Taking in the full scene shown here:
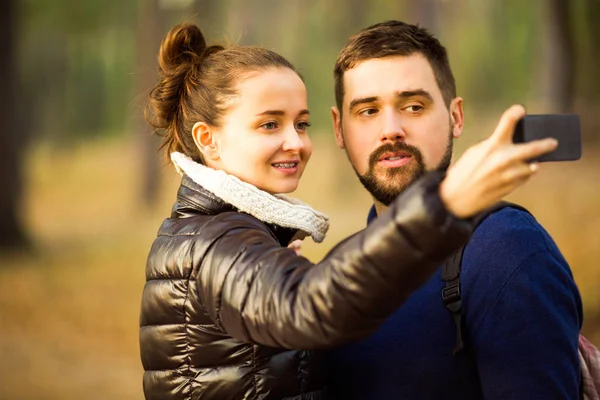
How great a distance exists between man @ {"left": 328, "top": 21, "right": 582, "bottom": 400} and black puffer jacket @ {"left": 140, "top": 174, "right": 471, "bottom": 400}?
0.28 metres

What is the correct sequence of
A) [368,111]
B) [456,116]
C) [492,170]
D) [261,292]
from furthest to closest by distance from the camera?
[456,116]
[368,111]
[261,292]
[492,170]

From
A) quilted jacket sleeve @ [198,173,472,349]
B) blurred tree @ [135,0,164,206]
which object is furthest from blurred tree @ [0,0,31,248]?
quilted jacket sleeve @ [198,173,472,349]

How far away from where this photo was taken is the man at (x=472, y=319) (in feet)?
5.96

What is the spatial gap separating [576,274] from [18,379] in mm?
4345

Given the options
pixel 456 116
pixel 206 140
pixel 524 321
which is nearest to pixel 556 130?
pixel 524 321

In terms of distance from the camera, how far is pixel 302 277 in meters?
1.32

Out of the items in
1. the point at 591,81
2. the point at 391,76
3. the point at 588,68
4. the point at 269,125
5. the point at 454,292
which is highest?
the point at 588,68

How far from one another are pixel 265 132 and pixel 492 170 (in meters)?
0.89

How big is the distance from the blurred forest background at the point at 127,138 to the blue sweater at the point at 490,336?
13.0ft

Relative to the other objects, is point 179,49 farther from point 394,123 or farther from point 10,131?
point 10,131

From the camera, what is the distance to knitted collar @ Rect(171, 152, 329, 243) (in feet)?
5.81

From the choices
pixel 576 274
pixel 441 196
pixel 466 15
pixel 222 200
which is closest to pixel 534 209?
pixel 576 274

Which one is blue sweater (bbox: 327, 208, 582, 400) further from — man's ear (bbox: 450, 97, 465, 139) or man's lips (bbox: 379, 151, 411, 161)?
man's ear (bbox: 450, 97, 465, 139)

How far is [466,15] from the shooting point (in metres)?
6.28
